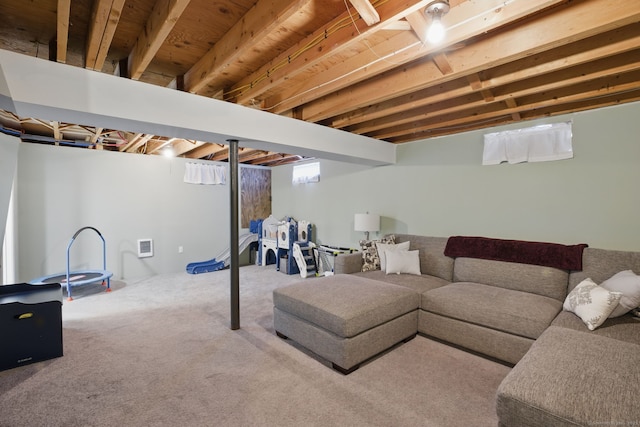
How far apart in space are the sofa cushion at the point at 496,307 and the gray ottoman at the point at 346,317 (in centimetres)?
27

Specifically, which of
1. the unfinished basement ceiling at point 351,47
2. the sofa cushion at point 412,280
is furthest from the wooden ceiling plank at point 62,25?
the sofa cushion at point 412,280

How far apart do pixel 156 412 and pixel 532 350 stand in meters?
2.45

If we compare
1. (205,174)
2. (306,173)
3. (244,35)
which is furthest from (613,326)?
(205,174)

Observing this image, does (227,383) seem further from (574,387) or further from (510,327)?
(510,327)

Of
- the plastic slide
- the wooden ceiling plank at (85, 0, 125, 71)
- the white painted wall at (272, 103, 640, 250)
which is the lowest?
the plastic slide

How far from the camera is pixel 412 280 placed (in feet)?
11.4

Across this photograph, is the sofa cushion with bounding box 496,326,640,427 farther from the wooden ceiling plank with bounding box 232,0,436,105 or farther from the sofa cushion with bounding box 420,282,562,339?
the wooden ceiling plank with bounding box 232,0,436,105

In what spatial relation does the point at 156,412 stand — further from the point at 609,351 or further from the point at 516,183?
the point at 516,183

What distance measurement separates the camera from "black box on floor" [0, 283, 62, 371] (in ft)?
7.89

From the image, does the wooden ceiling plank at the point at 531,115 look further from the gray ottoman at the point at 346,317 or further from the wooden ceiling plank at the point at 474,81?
the gray ottoman at the point at 346,317

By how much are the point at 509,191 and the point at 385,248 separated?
5.50ft

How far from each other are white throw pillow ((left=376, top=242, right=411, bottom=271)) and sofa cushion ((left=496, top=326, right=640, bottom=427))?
2146 mm

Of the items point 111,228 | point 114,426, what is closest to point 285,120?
point 114,426

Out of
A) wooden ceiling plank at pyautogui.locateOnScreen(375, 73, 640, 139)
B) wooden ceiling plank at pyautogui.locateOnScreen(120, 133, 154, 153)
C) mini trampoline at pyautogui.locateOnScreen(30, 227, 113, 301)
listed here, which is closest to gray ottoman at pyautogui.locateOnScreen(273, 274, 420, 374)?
wooden ceiling plank at pyautogui.locateOnScreen(375, 73, 640, 139)
